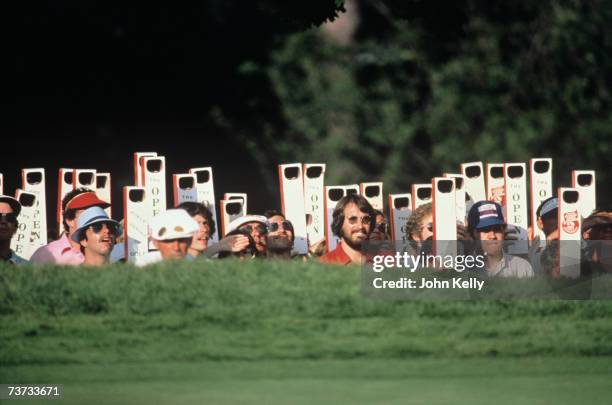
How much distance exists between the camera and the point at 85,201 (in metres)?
7.96

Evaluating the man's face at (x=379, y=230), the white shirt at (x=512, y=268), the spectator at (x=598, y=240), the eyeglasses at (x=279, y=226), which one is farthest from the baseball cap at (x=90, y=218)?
the spectator at (x=598, y=240)

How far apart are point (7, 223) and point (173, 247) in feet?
3.24

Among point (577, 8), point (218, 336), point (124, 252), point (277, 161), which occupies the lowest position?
point (218, 336)

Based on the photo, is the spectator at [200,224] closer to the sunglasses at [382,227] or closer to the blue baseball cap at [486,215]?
the sunglasses at [382,227]

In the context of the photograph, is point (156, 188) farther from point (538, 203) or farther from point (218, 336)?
point (538, 203)

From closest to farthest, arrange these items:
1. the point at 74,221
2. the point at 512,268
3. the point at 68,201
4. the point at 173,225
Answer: the point at 173,225 < the point at 512,268 < the point at 74,221 < the point at 68,201

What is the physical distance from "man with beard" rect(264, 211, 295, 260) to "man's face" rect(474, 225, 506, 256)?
1.19 metres

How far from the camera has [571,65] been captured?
68.1ft

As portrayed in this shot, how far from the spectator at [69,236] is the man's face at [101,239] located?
9 cm

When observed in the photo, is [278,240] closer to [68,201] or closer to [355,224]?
[355,224]

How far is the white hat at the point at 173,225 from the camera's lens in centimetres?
757

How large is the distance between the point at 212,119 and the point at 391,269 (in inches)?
542

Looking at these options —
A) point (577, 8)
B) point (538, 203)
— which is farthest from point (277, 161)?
point (538, 203)

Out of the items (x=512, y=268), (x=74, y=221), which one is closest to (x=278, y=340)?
(x=512, y=268)
